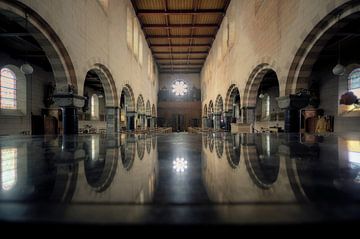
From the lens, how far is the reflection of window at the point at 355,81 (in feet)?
36.9

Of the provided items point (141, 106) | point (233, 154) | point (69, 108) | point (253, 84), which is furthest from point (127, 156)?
point (141, 106)

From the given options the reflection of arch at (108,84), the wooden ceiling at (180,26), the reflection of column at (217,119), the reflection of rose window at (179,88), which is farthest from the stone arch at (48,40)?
the reflection of rose window at (179,88)

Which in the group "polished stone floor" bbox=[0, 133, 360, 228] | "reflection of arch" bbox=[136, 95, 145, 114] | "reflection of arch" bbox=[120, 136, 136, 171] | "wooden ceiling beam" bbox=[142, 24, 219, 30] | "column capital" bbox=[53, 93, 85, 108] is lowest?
"reflection of arch" bbox=[120, 136, 136, 171]

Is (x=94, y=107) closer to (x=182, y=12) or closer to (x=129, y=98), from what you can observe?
(x=129, y=98)

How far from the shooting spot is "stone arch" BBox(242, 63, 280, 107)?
11222 millimetres

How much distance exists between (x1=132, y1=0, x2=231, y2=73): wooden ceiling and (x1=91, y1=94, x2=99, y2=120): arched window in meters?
7.85

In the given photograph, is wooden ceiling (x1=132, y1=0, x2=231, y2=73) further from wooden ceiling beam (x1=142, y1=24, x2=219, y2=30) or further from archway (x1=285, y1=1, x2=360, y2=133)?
archway (x1=285, y1=1, x2=360, y2=133)

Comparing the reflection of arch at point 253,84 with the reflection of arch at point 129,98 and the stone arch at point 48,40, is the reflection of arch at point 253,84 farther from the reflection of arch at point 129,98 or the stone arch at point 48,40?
the stone arch at point 48,40

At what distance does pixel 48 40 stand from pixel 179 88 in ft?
92.4

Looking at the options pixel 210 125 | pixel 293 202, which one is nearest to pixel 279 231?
pixel 293 202

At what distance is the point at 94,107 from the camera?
886 inches

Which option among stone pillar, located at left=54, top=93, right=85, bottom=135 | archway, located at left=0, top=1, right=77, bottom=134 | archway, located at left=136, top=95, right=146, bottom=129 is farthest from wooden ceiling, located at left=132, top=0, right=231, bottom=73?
stone pillar, located at left=54, top=93, right=85, bottom=135

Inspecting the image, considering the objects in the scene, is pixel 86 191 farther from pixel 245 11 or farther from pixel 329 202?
pixel 245 11

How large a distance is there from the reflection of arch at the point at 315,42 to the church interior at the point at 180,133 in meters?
0.04
